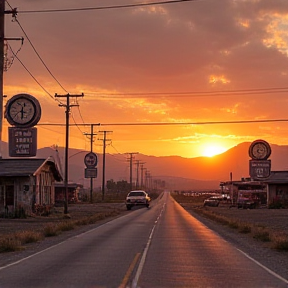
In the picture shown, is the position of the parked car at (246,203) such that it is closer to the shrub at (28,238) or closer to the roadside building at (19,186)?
the roadside building at (19,186)

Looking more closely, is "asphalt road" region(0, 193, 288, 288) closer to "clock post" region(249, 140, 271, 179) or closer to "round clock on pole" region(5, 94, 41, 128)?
"clock post" region(249, 140, 271, 179)

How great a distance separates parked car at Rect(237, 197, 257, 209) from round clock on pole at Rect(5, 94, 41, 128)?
4391 cm

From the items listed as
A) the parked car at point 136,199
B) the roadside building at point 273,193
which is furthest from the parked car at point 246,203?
the parked car at point 136,199

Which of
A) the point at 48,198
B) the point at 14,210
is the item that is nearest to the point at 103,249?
the point at 14,210

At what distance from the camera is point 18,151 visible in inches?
1405

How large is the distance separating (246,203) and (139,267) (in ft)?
200

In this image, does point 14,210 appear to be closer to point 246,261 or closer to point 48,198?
point 48,198

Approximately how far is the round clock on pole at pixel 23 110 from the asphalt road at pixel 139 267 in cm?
1451

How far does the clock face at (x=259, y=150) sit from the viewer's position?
32.7 metres

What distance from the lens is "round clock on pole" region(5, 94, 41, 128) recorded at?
118 ft

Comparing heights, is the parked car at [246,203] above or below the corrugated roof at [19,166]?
below

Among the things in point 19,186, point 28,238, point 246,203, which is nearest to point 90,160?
point 246,203

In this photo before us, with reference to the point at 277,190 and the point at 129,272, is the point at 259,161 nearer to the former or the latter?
the point at 129,272

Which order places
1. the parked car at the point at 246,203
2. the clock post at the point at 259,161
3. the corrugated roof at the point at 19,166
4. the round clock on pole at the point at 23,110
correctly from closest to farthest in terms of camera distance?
the clock post at the point at 259,161 → the round clock on pole at the point at 23,110 → the corrugated roof at the point at 19,166 → the parked car at the point at 246,203
